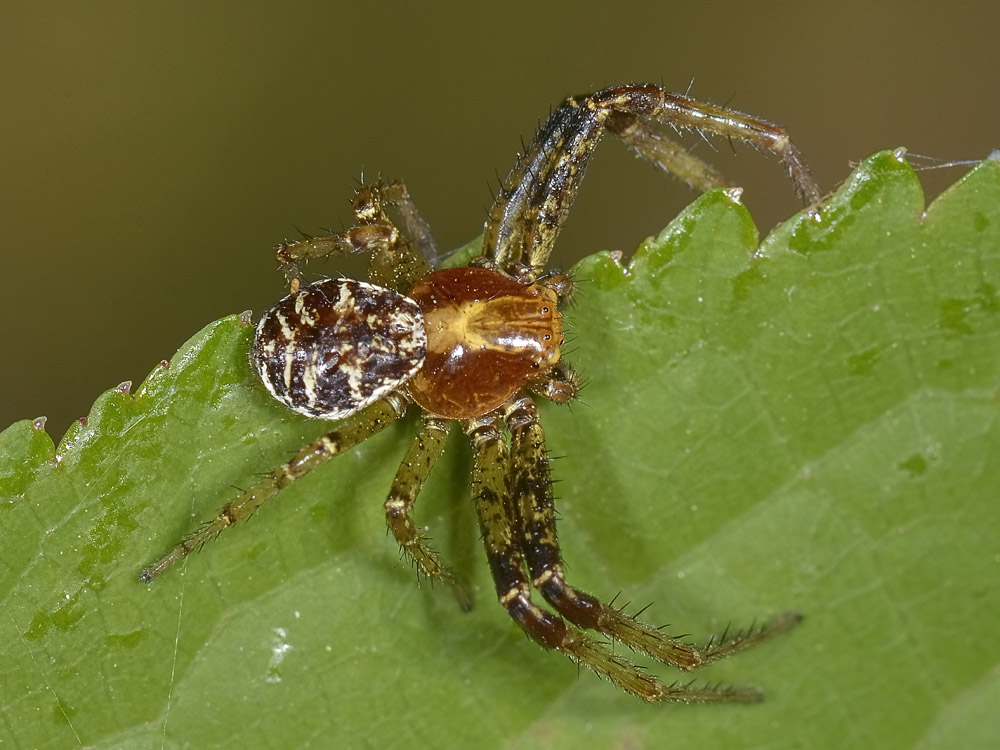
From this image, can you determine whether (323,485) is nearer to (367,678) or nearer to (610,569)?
(367,678)

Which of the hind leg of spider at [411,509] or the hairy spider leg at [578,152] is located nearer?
the hind leg of spider at [411,509]

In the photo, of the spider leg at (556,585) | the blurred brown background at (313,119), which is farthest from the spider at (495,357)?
the blurred brown background at (313,119)

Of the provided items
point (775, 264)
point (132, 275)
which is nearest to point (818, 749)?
point (775, 264)

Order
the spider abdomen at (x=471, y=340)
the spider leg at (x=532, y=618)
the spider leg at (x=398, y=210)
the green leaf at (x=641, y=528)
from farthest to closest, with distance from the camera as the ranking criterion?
the spider leg at (x=398, y=210) → the spider abdomen at (x=471, y=340) → the spider leg at (x=532, y=618) → the green leaf at (x=641, y=528)

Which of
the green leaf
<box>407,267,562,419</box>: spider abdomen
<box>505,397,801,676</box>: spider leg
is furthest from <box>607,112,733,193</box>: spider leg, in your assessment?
<box>505,397,801,676</box>: spider leg

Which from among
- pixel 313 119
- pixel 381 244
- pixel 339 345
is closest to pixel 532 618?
pixel 339 345

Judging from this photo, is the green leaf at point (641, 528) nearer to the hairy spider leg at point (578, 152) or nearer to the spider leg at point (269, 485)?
the spider leg at point (269, 485)

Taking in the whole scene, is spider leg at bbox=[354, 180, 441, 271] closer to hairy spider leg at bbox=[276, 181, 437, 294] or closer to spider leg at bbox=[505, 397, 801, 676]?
hairy spider leg at bbox=[276, 181, 437, 294]

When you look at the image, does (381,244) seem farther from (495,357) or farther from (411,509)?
(411,509)
